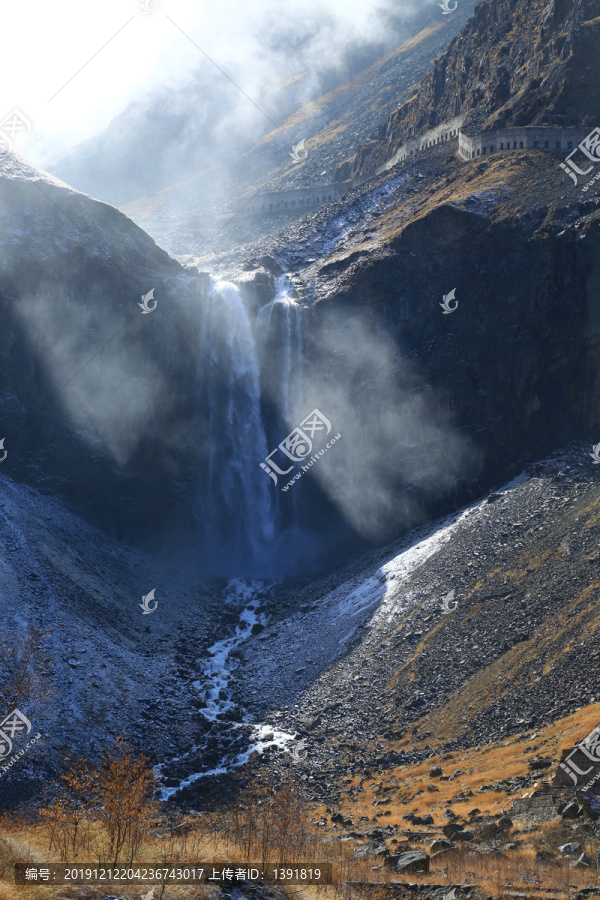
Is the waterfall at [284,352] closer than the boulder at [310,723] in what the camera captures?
No

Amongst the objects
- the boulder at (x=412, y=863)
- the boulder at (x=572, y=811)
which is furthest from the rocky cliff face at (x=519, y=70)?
the boulder at (x=412, y=863)

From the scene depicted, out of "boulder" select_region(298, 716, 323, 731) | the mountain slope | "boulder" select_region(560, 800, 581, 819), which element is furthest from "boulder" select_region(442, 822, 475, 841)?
the mountain slope

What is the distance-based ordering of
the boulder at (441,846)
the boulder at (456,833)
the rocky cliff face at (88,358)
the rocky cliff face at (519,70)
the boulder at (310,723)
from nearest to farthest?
the boulder at (441,846) < the boulder at (456,833) < the boulder at (310,723) < the rocky cliff face at (88,358) < the rocky cliff face at (519,70)

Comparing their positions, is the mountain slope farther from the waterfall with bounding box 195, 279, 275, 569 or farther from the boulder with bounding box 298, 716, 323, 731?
the boulder with bounding box 298, 716, 323, 731

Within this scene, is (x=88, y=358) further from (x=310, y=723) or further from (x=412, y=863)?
(x=412, y=863)

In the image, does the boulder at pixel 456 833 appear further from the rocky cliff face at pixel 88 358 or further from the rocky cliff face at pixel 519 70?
the rocky cliff face at pixel 519 70

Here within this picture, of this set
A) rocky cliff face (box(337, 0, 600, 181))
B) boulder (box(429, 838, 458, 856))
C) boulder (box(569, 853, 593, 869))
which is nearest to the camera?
boulder (box(569, 853, 593, 869))
